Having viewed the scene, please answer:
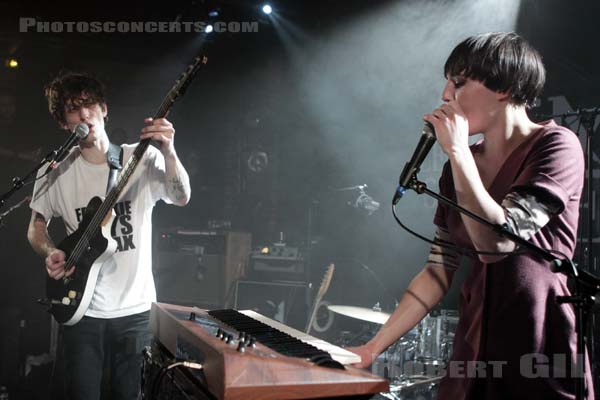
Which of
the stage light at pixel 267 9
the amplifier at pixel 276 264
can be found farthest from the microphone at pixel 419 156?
the stage light at pixel 267 9

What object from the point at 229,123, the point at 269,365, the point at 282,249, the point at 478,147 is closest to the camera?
the point at 269,365

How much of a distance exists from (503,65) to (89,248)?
2482 mm

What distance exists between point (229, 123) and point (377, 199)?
93.7 inches

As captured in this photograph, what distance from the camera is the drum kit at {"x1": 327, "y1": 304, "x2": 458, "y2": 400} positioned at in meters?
4.46

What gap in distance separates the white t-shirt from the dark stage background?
1.83m

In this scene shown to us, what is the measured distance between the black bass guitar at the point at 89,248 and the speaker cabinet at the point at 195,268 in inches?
106

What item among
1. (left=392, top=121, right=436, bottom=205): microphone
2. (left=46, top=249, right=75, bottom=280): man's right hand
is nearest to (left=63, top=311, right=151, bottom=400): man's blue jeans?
(left=46, top=249, right=75, bottom=280): man's right hand

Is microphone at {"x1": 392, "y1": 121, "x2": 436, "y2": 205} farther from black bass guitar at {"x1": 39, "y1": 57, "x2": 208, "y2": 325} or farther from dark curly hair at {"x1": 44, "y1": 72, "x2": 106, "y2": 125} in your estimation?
dark curly hair at {"x1": 44, "y1": 72, "x2": 106, "y2": 125}

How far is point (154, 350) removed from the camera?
6.96ft

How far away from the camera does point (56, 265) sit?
3.23 m

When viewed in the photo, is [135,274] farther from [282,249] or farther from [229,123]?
[229,123]

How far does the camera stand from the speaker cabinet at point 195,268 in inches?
234

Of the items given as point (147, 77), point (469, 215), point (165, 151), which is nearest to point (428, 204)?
point (147, 77)

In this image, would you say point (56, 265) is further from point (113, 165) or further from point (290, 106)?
point (290, 106)
